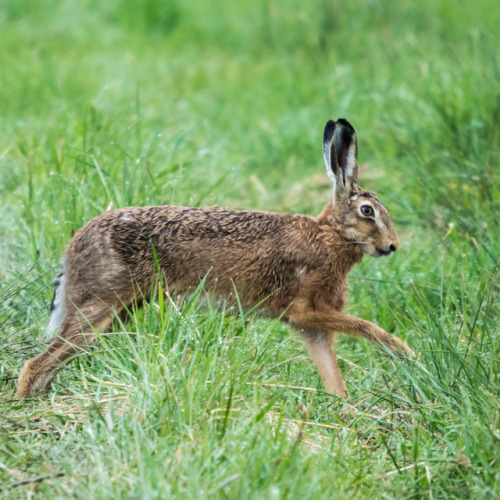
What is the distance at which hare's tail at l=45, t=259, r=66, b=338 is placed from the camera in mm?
4496

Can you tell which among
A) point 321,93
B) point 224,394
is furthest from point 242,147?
point 224,394

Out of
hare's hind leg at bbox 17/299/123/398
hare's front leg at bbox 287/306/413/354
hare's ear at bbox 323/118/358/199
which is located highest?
hare's ear at bbox 323/118/358/199

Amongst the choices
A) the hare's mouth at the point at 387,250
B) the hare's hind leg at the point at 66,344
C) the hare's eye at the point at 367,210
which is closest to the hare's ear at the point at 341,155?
the hare's eye at the point at 367,210

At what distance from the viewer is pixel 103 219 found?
4664 mm

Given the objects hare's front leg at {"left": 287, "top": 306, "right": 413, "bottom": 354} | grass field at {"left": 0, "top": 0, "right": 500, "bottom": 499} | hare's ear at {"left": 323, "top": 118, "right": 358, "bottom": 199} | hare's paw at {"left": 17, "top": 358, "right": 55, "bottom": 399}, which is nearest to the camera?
grass field at {"left": 0, "top": 0, "right": 500, "bottom": 499}

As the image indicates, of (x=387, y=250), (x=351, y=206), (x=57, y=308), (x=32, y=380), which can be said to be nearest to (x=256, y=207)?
(x=351, y=206)

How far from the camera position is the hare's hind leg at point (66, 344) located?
416 cm

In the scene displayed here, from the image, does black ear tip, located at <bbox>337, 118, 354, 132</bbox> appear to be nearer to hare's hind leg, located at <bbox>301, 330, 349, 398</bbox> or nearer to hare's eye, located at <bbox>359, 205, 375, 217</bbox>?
hare's eye, located at <bbox>359, 205, 375, 217</bbox>

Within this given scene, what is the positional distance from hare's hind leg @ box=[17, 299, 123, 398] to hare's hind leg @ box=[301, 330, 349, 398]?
1.05m

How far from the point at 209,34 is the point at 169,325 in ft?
29.0

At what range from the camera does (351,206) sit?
5.11 meters

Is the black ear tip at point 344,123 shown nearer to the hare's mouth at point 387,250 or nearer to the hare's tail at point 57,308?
the hare's mouth at point 387,250

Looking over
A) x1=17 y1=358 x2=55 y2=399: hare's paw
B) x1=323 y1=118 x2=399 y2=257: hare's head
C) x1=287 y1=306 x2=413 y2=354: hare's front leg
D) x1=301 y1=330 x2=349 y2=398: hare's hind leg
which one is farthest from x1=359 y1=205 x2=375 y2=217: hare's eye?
x1=17 y1=358 x2=55 y2=399: hare's paw

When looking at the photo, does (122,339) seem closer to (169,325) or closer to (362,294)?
(169,325)
